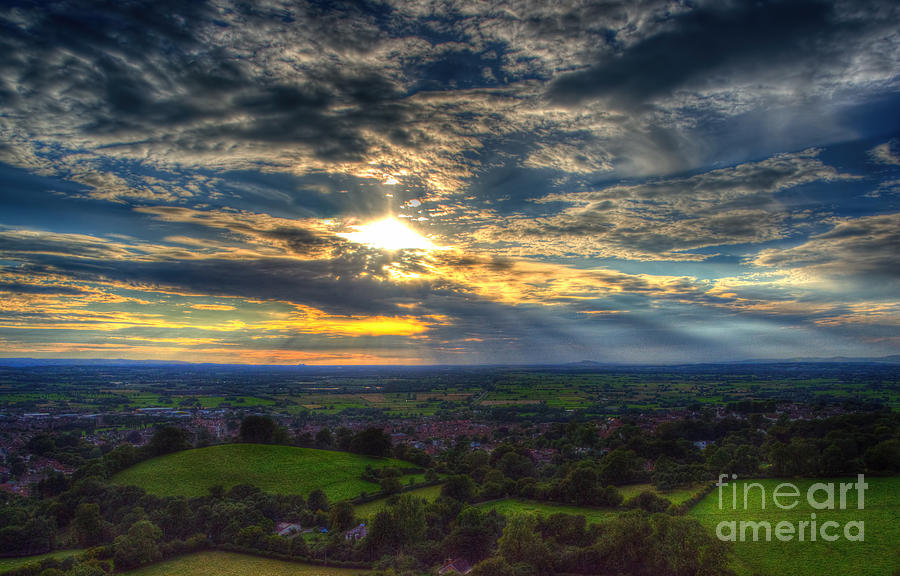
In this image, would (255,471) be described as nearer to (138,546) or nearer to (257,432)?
(257,432)

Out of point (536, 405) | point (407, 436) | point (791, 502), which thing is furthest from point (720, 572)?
point (536, 405)

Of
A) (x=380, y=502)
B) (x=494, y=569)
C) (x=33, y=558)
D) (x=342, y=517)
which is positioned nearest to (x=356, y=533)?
(x=342, y=517)

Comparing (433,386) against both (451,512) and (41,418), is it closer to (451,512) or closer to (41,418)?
(41,418)

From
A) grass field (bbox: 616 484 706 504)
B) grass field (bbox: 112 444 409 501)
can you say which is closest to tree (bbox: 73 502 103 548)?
grass field (bbox: 112 444 409 501)

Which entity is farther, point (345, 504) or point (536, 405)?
point (536, 405)

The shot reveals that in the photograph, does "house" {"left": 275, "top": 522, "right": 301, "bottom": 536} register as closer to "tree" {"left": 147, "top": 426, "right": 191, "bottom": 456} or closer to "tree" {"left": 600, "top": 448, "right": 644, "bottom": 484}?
"tree" {"left": 147, "top": 426, "right": 191, "bottom": 456}
